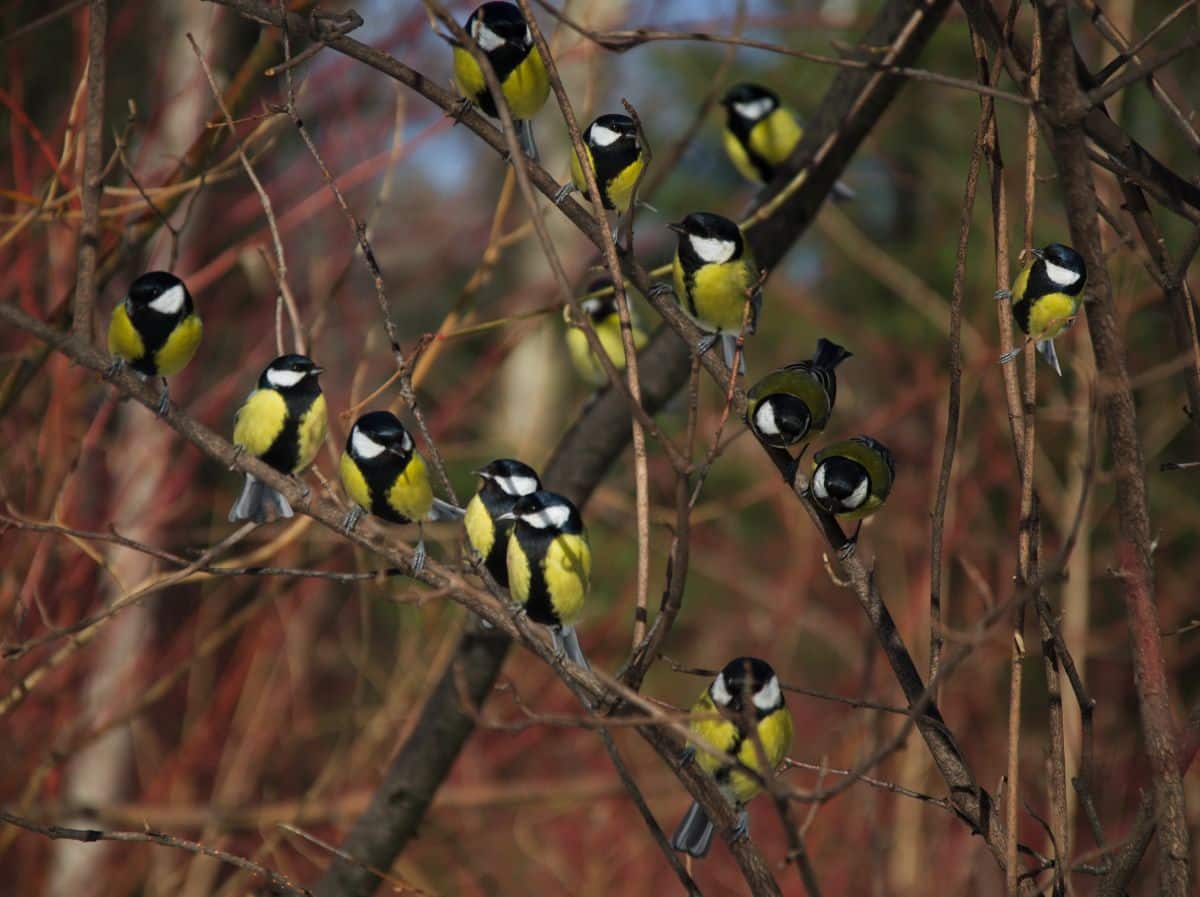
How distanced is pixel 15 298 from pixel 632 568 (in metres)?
3.50

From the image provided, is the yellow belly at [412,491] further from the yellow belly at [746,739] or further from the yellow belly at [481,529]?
the yellow belly at [746,739]

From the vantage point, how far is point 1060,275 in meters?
1.65

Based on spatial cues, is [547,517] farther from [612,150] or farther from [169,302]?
[169,302]

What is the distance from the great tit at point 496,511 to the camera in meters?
1.91

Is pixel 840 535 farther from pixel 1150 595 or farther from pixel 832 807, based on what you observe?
pixel 832 807

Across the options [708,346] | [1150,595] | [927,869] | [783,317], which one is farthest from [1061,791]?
[783,317]

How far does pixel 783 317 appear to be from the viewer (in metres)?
8.26

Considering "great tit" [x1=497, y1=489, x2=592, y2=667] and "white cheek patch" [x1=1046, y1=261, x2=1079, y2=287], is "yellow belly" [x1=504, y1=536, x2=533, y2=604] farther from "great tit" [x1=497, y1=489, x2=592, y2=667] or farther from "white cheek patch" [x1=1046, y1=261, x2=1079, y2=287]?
"white cheek patch" [x1=1046, y1=261, x2=1079, y2=287]

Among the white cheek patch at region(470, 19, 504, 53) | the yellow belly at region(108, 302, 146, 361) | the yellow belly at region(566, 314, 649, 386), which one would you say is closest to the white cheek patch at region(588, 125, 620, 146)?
the white cheek patch at region(470, 19, 504, 53)

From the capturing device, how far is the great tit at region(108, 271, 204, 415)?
198 centimetres

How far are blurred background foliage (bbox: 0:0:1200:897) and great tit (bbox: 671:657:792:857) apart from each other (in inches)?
15.5

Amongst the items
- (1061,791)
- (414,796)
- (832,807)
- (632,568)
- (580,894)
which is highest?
(1061,791)

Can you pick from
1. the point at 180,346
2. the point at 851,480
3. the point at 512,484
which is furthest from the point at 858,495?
the point at 180,346

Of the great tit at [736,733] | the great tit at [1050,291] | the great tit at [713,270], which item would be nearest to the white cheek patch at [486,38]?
the great tit at [713,270]
